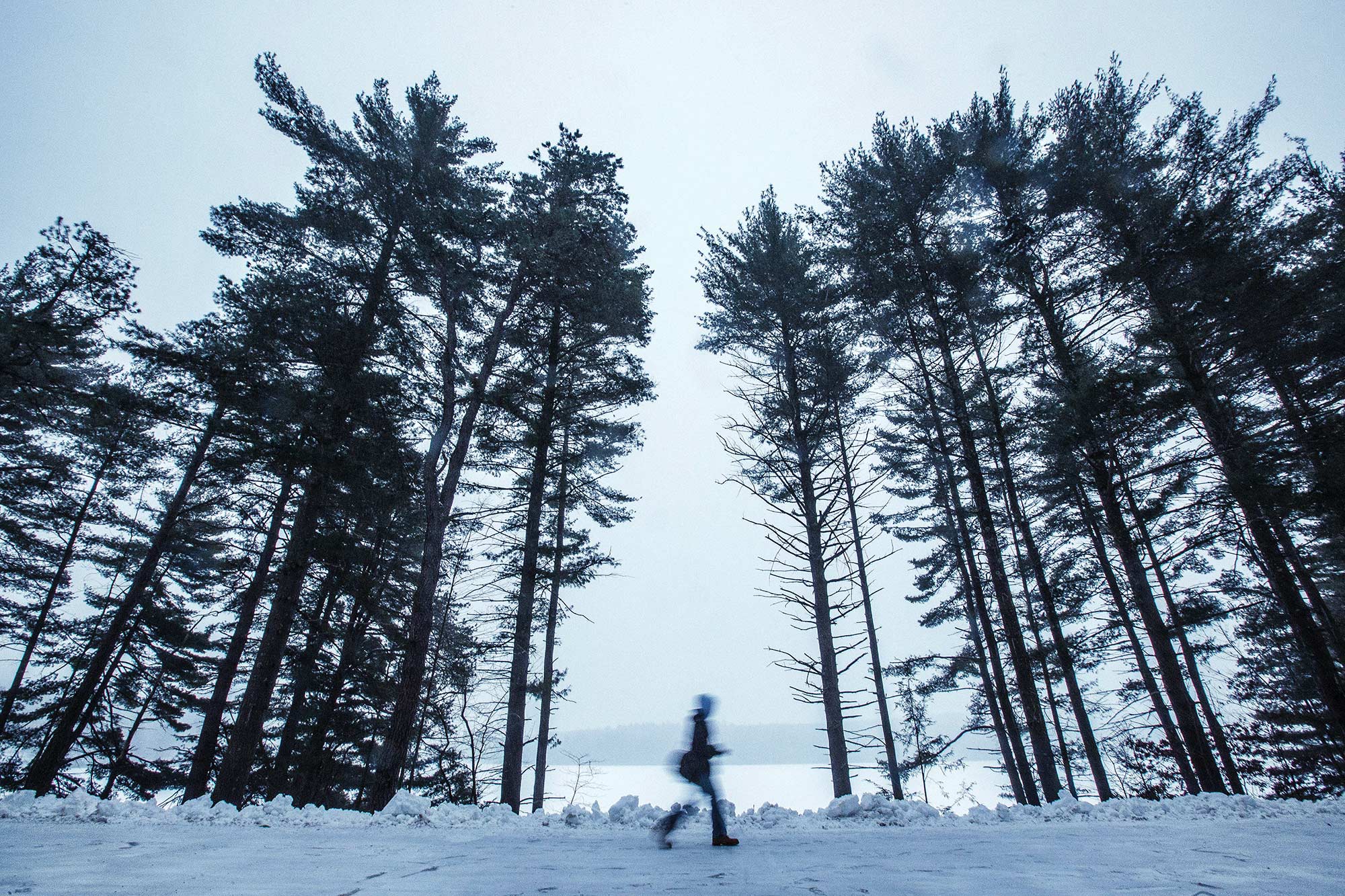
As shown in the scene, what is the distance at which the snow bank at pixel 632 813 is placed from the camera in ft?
19.1

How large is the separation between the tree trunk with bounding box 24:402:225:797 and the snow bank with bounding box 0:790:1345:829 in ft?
22.1

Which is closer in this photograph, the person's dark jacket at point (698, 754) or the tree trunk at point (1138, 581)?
the person's dark jacket at point (698, 754)

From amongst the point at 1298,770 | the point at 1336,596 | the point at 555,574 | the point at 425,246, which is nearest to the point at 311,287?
the point at 425,246

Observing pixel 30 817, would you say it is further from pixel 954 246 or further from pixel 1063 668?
pixel 1063 668

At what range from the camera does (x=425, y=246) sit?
1041cm

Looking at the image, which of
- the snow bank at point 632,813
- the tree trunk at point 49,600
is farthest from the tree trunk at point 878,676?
the tree trunk at point 49,600


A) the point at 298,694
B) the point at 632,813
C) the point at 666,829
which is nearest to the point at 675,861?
the point at 666,829

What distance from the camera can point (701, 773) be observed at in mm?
5227

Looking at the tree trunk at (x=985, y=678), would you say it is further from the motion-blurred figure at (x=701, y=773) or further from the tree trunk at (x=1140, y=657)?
the motion-blurred figure at (x=701, y=773)

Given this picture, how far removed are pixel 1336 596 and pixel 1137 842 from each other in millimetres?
21742

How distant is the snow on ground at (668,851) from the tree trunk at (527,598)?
11.1 feet

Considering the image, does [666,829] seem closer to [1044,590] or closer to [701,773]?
[701,773]

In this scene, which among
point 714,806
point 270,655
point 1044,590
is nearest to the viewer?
point 714,806

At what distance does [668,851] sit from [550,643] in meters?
9.98
